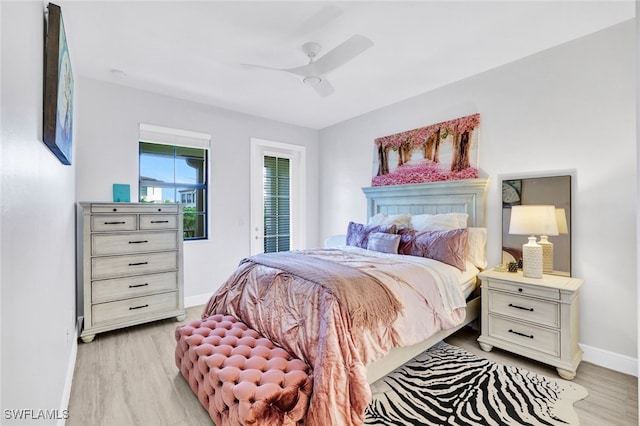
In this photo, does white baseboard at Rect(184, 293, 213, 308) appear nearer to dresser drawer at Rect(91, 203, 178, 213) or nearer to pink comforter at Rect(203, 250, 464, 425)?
dresser drawer at Rect(91, 203, 178, 213)

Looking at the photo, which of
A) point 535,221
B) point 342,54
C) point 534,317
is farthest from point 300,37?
point 534,317

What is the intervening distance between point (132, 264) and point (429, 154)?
357cm

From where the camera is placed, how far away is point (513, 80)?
2.97 m

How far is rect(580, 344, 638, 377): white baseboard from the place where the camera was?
7.60 ft

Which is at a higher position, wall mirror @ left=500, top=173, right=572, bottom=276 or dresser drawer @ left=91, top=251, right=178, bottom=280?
wall mirror @ left=500, top=173, right=572, bottom=276

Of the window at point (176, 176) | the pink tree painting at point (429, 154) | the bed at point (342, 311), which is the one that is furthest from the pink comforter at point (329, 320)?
the window at point (176, 176)

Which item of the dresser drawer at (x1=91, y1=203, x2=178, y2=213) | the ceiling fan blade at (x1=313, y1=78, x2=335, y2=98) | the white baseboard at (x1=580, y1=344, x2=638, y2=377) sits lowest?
the white baseboard at (x1=580, y1=344, x2=638, y2=377)

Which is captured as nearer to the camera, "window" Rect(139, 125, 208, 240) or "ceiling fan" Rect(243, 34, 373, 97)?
"ceiling fan" Rect(243, 34, 373, 97)

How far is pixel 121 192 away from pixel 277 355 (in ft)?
9.19

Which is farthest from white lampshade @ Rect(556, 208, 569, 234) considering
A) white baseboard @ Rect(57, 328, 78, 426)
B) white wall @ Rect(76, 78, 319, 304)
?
white baseboard @ Rect(57, 328, 78, 426)

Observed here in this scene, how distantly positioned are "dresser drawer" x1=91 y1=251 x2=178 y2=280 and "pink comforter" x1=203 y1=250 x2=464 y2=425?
100cm

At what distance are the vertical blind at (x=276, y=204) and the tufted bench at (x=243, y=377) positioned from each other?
273 centimetres

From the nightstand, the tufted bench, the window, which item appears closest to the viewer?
the tufted bench

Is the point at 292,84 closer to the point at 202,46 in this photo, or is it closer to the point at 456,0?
the point at 202,46
